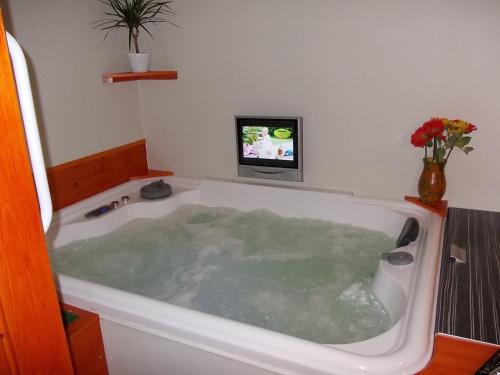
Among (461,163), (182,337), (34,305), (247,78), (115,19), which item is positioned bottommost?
(182,337)

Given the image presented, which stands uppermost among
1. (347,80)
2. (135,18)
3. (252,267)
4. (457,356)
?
(135,18)

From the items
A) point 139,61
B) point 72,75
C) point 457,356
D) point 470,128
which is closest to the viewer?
point 457,356

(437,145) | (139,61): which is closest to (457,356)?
(437,145)

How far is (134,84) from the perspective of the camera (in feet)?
9.55

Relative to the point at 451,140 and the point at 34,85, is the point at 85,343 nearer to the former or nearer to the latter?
the point at 34,85

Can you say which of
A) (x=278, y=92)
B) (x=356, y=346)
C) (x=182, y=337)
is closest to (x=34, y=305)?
(x=182, y=337)

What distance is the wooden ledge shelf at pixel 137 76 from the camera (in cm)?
252

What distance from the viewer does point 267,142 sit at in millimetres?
2590

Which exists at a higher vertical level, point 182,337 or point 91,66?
point 91,66

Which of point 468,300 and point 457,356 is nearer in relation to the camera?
point 457,356

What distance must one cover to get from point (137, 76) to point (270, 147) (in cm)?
97

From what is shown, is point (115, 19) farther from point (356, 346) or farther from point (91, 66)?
point (356, 346)

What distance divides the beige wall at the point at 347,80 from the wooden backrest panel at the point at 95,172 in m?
0.43

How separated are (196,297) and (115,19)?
6.34 feet
